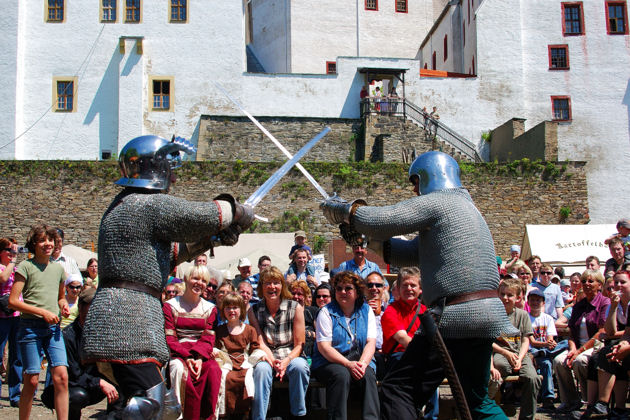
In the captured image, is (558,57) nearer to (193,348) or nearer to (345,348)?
(345,348)

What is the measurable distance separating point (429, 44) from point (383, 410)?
107 ft

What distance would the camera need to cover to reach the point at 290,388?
18.6ft

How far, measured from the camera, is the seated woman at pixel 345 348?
5379 millimetres

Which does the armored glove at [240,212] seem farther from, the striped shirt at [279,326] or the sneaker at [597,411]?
the sneaker at [597,411]

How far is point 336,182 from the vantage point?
2178 centimetres

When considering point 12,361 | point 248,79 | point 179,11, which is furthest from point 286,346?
point 179,11

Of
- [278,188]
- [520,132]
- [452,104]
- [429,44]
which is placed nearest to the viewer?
[278,188]

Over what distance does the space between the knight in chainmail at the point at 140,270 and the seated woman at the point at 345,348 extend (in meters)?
1.91

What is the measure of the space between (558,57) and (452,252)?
27085 mm

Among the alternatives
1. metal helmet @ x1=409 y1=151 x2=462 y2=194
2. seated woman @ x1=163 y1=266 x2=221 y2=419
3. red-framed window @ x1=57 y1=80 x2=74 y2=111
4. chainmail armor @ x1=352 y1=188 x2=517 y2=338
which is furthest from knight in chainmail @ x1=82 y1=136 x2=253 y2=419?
red-framed window @ x1=57 y1=80 x2=74 y2=111

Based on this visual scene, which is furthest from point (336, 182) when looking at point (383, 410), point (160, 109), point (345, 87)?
point (383, 410)

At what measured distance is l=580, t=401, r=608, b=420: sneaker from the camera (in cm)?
620

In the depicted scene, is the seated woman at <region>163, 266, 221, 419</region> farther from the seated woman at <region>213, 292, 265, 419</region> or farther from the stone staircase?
the stone staircase

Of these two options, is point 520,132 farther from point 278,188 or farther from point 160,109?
point 160,109
